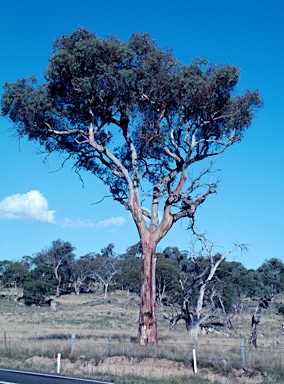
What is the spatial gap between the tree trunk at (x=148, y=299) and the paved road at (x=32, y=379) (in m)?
5.38

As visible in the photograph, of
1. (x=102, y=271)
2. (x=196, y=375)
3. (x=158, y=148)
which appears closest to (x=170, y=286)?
(x=102, y=271)

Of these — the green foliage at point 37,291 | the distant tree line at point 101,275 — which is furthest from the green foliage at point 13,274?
the green foliage at point 37,291

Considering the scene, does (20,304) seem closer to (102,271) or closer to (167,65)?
(102,271)

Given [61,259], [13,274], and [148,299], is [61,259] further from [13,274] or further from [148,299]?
[148,299]

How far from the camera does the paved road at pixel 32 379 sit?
47.2 feet

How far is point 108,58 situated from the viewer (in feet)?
69.4

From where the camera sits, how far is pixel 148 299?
68.3 ft

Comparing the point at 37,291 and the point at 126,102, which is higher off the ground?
the point at 126,102

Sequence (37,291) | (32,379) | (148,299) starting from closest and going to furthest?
Answer: 1. (32,379)
2. (148,299)
3. (37,291)

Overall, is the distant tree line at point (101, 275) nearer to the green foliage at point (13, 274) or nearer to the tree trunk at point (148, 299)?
the green foliage at point (13, 274)

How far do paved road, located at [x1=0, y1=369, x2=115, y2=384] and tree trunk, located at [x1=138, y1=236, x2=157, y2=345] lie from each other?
5.38m

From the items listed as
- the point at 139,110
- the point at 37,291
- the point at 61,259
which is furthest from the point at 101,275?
the point at 139,110

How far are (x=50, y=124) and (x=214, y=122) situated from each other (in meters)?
7.44

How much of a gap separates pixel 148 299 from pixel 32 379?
6.85 meters
